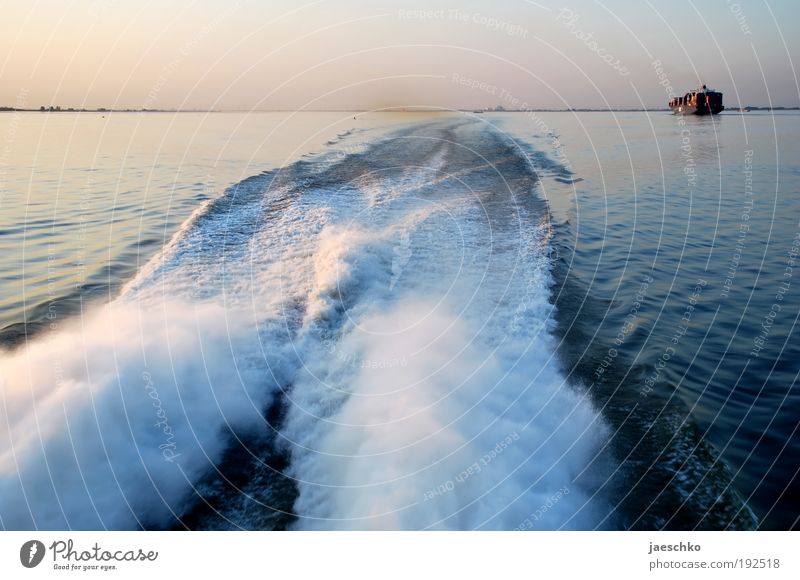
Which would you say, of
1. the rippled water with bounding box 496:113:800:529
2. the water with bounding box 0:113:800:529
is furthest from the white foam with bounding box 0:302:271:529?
the rippled water with bounding box 496:113:800:529

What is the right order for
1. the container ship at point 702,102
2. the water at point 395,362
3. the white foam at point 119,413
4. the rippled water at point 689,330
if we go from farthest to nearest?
the container ship at point 702,102 < the rippled water at point 689,330 < the water at point 395,362 < the white foam at point 119,413

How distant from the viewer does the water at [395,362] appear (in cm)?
344

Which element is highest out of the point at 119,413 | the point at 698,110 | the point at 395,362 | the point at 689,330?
the point at 698,110

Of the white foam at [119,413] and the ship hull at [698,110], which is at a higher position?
the ship hull at [698,110]

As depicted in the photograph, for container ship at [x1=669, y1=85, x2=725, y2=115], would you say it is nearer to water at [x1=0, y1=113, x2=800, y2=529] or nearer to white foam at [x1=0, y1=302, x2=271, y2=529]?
water at [x1=0, y1=113, x2=800, y2=529]

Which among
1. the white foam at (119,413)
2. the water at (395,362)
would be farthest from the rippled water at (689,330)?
the white foam at (119,413)

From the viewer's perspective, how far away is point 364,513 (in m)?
3.41

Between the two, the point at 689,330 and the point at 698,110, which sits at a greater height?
the point at 698,110

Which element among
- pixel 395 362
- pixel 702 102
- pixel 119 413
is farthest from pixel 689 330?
pixel 702 102

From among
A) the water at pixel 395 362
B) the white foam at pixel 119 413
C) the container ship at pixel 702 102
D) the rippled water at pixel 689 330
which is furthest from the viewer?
the container ship at pixel 702 102

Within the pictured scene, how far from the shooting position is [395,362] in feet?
16.7

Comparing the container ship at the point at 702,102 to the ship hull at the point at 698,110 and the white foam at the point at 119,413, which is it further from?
the white foam at the point at 119,413

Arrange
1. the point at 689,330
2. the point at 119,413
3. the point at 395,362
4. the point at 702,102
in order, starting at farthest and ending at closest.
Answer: the point at 702,102
the point at 689,330
the point at 395,362
the point at 119,413

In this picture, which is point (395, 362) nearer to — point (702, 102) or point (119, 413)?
point (119, 413)
